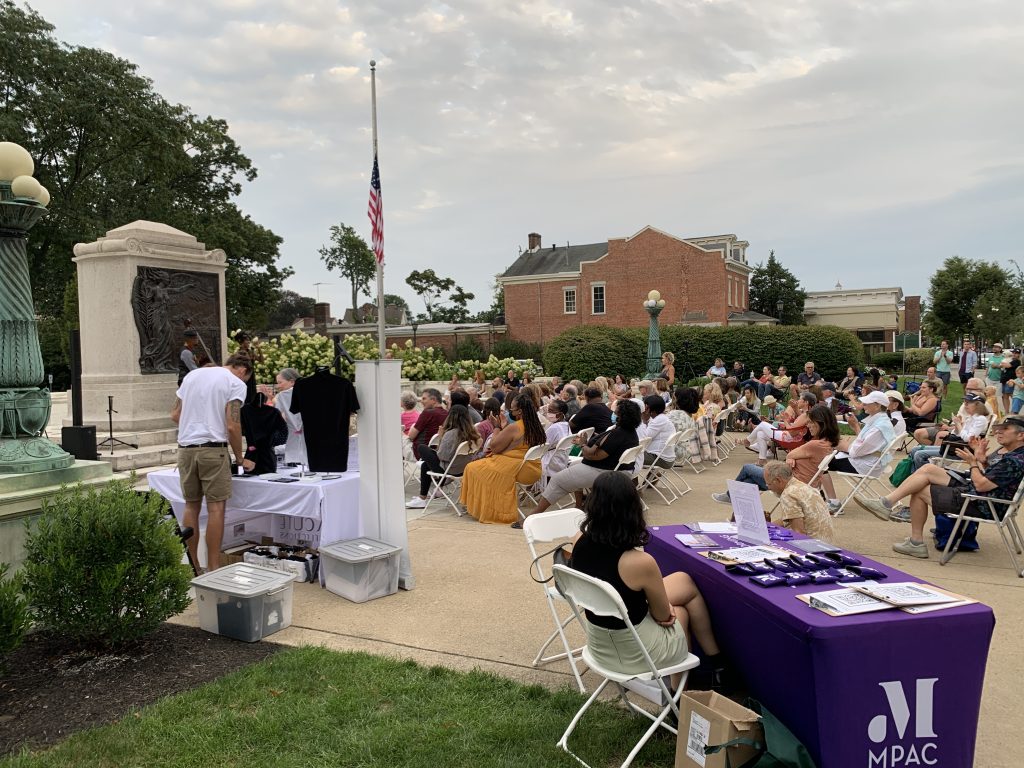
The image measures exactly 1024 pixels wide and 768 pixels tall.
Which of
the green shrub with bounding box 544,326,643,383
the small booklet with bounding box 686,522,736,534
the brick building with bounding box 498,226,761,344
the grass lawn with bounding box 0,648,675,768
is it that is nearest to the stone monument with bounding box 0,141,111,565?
the grass lawn with bounding box 0,648,675,768

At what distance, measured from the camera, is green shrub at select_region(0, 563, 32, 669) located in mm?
Answer: 3637

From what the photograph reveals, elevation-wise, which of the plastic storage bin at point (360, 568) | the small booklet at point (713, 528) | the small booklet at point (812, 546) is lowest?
the plastic storage bin at point (360, 568)

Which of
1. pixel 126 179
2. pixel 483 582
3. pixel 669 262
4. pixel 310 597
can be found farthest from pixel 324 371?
pixel 669 262

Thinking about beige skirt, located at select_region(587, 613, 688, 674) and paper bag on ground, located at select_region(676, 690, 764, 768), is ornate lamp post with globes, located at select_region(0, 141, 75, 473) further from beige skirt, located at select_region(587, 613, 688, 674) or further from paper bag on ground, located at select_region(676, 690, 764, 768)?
paper bag on ground, located at select_region(676, 690, 764, 768)

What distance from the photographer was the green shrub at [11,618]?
364cm

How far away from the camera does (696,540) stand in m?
3.98

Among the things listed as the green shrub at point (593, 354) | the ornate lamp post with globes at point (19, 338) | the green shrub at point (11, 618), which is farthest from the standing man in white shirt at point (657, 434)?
the green shrub at point (593, 354)

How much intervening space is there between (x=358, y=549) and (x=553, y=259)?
4524 centimetres

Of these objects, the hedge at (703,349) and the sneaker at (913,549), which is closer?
the sneaker at (913,549)

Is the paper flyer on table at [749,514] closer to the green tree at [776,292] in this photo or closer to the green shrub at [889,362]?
the green shrub at [889,362]

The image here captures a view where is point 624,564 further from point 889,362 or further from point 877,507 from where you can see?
point 889,362

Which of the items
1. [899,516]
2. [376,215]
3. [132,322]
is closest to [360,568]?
[899,516]

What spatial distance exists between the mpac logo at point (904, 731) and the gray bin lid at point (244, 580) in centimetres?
354

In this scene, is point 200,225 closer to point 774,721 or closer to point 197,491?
point 197,491
